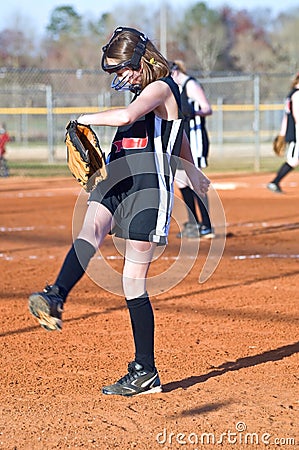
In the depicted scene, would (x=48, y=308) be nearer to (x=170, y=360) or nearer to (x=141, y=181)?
(x=141, y=181)

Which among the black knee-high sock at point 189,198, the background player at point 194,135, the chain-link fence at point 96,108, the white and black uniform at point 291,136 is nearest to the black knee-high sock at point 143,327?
the background player at point 194,135

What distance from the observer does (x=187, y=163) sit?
4812mm

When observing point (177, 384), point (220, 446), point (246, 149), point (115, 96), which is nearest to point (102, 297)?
point (177, 384)

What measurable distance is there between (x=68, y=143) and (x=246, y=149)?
98.0 feet

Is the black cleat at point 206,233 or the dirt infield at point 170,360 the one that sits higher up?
the dirt infield at point 170,360

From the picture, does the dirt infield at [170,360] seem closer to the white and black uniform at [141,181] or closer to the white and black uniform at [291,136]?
the white and black uniform at [141,181]

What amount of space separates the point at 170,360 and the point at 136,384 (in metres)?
0.74

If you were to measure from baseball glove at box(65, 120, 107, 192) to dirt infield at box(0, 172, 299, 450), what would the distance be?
1.28m

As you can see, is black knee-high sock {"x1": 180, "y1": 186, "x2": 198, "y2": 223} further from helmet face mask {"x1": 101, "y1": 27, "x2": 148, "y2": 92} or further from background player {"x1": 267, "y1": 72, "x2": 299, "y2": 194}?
helmet face mask {"x1": 101, "y1": 27, "x2": 148, "y2": 92}

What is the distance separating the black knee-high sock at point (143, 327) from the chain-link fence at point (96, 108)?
20.2m

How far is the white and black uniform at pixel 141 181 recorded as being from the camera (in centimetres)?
436

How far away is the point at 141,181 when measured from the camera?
4.36 meters

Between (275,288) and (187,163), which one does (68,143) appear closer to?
(187,163)

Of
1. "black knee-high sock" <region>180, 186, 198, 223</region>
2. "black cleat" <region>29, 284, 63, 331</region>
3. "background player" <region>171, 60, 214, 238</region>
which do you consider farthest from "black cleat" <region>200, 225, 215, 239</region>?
"black cleat" <region>29, 284, 63, 331</region>
